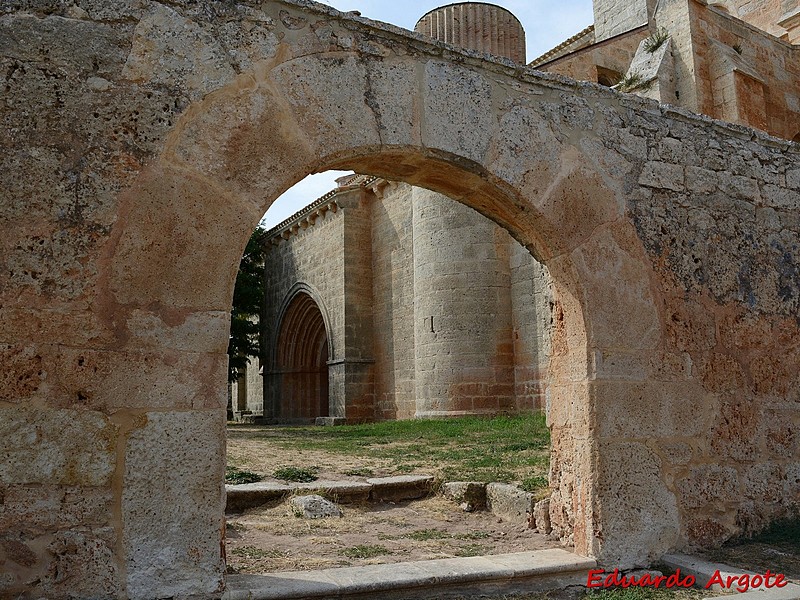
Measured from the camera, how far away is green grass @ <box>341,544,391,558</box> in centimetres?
385

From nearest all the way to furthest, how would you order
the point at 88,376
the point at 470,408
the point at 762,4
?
the point at 88,376, the point at 470,408, the point at 762,4

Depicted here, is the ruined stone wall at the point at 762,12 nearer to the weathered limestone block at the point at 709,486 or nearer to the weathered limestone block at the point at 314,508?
the weathered limestone block at the point at 709,486

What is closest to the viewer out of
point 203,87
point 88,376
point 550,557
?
point 88,376

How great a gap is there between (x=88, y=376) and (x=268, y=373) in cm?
1679

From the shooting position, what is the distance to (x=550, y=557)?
349cm

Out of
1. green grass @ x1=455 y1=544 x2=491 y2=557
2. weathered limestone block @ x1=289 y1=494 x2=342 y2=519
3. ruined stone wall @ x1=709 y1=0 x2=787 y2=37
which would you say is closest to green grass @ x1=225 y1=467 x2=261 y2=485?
weathered limestone block @ x1=289 y1=494 x2=342 y2=519

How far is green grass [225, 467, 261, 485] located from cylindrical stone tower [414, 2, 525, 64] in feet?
42.8

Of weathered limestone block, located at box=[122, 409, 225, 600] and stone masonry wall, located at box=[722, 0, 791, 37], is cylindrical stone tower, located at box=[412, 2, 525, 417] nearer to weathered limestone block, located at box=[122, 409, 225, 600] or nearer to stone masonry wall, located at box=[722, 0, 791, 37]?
stone masonry wall, located at box=[722, 0, 791, 37]

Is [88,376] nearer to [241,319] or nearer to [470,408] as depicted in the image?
[470,408]

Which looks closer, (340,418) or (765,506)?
(765,506)

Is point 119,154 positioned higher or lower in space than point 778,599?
higher

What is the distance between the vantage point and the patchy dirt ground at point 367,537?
375 cm

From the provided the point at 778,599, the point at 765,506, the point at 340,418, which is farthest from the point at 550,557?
the point at 340,418

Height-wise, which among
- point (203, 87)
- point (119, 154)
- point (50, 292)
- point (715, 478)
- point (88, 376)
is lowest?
point (715, 478)
